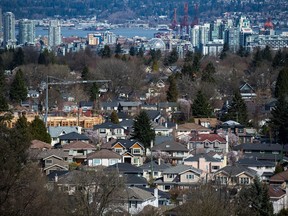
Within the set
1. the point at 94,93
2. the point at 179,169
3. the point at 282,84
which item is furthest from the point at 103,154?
the point at 282,84

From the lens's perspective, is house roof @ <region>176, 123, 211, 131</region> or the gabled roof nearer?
the gabled roof

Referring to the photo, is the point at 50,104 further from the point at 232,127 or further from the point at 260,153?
the point at 260,153

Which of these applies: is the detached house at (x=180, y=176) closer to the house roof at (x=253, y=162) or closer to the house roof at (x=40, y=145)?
the house roof at (x=253, y=162)

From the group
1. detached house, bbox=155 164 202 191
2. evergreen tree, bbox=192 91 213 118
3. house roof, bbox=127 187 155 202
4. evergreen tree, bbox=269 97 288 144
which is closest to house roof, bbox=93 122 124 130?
evergreen tree, bbox=192 91 213 118

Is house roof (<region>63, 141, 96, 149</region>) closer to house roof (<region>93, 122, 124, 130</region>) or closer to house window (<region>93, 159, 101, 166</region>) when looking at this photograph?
house window (<region>93, 159, 101, 166</region>)

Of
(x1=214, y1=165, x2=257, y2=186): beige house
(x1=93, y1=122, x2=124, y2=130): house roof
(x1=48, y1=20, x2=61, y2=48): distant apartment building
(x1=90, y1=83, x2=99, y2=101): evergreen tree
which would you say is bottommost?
(x1=48, y1=20, x2=61, y2=48): distant apartment building

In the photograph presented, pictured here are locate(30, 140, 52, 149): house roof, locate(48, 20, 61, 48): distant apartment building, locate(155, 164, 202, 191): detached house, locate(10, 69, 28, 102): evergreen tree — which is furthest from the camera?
locate(48, 20, 61, 48): distant apartment building

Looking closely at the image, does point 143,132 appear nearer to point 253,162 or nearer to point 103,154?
point 103,154
